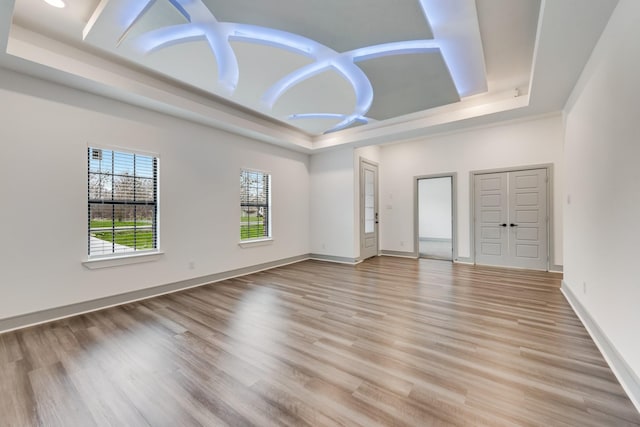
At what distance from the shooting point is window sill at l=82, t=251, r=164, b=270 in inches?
135

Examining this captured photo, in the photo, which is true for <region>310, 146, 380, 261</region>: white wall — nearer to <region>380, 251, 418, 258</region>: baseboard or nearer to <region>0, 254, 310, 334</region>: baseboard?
<region>380, 251, 418, 258</region>: baseboard

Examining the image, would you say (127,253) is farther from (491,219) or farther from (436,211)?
(436,211)

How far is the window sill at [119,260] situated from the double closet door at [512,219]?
21.3 ft

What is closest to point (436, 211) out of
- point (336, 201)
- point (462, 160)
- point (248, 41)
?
point (462, 160)

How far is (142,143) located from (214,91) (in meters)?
1.33

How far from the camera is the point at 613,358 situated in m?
2.09

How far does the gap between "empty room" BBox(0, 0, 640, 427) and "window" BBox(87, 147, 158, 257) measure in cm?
3

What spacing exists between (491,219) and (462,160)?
4.95 ft

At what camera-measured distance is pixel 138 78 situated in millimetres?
3520

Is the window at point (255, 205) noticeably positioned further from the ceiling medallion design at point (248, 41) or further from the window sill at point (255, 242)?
the ceiling medallion design at point (248, 41)

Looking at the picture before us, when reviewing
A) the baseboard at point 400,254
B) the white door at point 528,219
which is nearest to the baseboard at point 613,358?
the white door at point 528,219

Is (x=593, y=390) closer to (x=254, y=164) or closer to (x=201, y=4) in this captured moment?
(x=201, y=4)

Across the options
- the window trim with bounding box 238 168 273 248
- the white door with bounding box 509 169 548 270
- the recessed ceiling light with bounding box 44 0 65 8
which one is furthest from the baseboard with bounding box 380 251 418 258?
the recessed ceiling light with bounding box 44 0 65 8

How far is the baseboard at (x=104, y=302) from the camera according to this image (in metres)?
2.90
